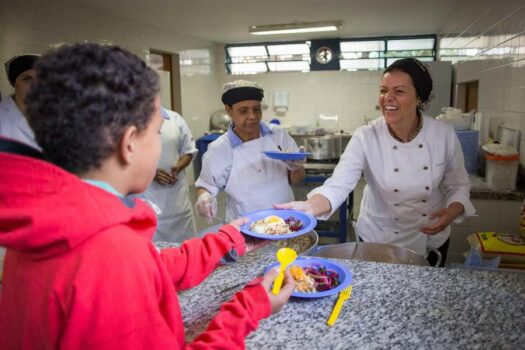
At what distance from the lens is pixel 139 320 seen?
611mm

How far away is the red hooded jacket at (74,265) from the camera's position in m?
0.57

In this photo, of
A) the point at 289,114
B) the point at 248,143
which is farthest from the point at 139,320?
the point at 289,114

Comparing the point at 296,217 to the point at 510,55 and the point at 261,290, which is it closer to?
the point at 261,290

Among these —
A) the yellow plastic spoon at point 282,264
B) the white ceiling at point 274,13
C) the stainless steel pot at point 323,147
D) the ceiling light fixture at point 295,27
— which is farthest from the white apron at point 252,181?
the ceiling light fixture at point 295,27

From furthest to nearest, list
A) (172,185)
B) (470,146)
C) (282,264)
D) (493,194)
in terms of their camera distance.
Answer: (470,146) < (172,185) < (493,194) < (282,264)

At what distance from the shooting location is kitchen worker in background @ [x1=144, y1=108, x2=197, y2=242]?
8.97ft

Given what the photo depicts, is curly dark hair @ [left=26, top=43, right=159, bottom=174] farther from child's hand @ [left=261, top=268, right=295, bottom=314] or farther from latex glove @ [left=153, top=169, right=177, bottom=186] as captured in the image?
latex glove @ [left=153, top=169, right=177, bottom=186]

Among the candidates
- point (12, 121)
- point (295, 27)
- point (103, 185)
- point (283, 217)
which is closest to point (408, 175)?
point (283, 217)

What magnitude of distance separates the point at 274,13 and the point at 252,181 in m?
3.71

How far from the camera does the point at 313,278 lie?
1176mm

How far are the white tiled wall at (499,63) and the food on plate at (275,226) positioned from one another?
1959 mm

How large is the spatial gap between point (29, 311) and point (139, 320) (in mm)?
183

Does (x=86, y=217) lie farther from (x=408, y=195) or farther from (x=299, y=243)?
(x=408, y=195)

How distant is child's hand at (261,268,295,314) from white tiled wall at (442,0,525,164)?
2336 mm
